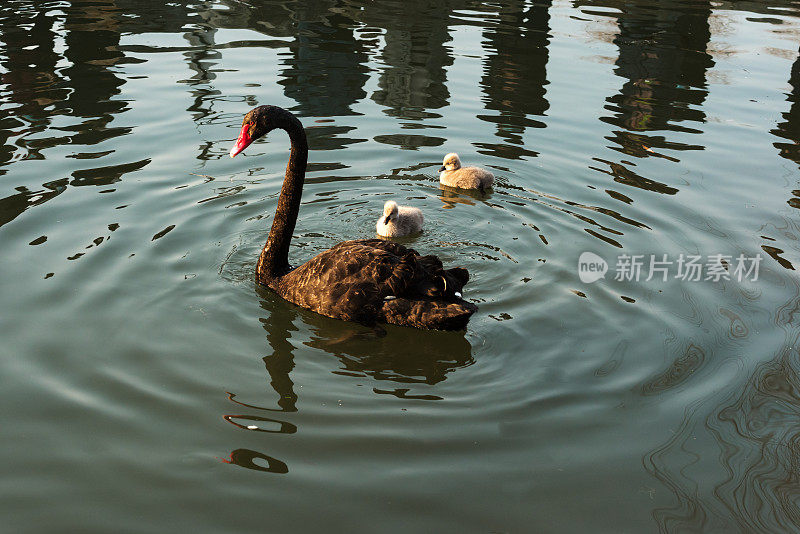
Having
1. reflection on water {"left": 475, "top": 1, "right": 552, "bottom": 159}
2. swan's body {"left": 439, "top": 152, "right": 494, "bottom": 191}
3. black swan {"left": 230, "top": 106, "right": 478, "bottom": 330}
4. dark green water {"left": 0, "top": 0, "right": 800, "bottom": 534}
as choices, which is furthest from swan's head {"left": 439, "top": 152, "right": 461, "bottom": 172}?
black swan {"left": 230, "top": 106, "right": 478, "bottom": 330}

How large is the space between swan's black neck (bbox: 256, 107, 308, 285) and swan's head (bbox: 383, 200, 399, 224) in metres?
0.96

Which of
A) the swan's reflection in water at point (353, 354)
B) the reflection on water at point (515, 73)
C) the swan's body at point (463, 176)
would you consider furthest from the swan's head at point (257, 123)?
the reflection on water at point (515, 73)

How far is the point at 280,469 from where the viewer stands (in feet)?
13.7

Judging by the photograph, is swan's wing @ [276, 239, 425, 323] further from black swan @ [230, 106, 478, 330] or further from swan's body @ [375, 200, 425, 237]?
swan's body @ [375, 200, 425, 237]

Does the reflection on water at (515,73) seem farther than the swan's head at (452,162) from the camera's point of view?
Yes

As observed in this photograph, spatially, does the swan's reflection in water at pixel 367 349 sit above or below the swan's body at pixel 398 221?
below

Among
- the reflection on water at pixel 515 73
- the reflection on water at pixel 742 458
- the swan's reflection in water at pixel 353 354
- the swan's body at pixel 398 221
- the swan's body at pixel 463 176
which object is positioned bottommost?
the reflection on water at pixel 742 458

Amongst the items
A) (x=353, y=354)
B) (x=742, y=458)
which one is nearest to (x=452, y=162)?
(x=353, y=354)

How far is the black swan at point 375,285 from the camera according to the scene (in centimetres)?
544

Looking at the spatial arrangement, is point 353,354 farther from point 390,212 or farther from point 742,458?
point 742,458

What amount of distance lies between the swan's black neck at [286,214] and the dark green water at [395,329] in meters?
0.25

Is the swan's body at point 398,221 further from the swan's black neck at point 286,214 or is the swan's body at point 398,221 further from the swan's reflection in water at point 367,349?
the swan's reflection in water at point 367,349

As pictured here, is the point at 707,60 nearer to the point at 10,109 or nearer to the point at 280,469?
the point at 10,109

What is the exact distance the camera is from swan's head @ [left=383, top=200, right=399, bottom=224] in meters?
7.00
